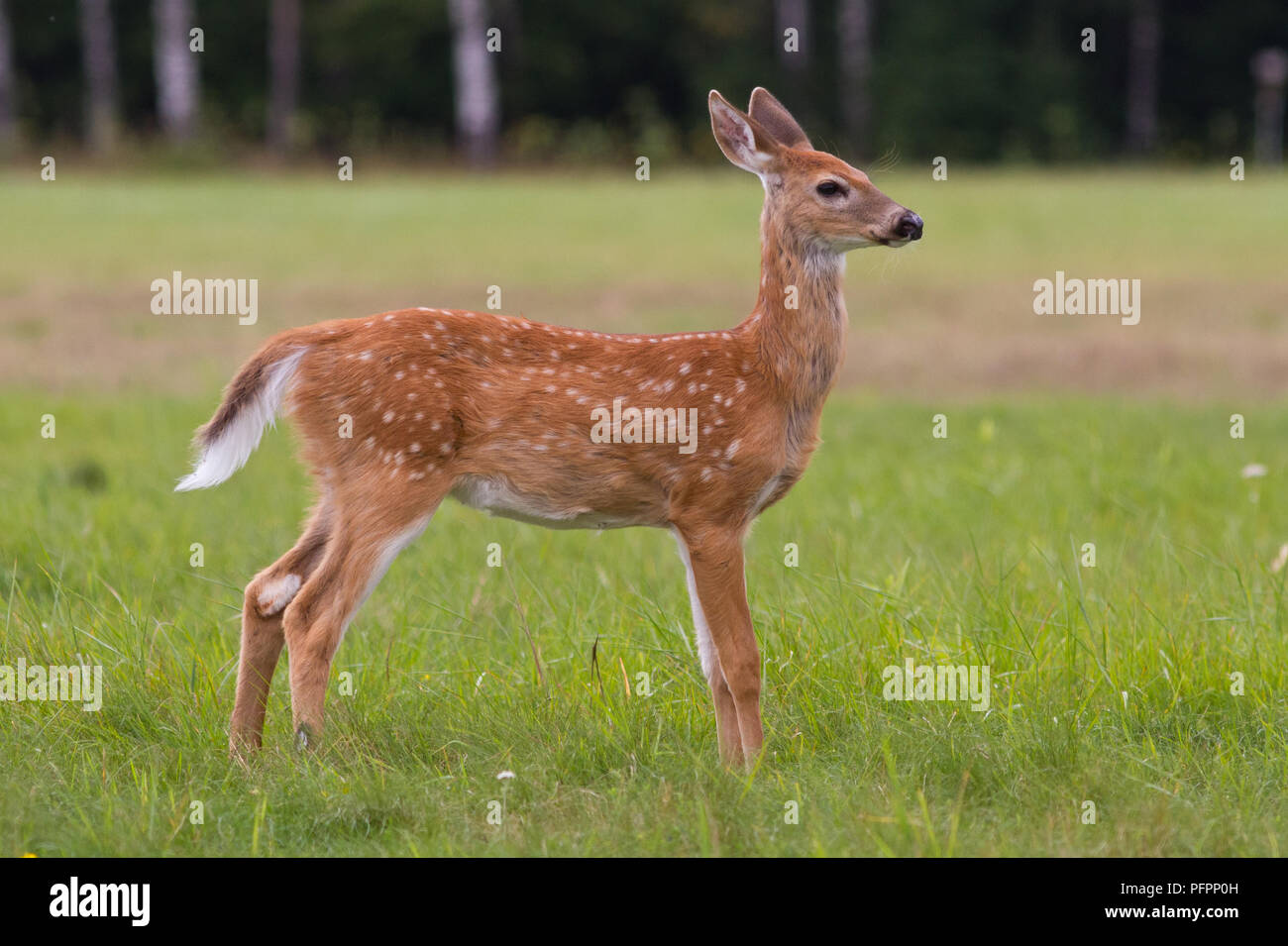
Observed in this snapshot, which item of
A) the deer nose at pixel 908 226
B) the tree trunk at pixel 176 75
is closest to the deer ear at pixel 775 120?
the deer nose at pixel 908 226

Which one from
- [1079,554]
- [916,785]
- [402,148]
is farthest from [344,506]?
[402,148]

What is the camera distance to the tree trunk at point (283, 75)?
3266 cm

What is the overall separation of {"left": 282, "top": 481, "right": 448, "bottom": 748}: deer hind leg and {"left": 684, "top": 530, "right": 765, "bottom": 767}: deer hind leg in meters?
0.76

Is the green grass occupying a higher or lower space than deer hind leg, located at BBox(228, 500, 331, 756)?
lower

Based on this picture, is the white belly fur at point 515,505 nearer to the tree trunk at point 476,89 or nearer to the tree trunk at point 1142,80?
the tree trunk at point 476,89

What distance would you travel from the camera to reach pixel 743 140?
4988mm

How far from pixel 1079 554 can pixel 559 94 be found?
33010 mm

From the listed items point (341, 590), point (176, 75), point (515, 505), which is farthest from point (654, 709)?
point (176, 75)

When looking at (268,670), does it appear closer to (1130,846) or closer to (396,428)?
(396,428)

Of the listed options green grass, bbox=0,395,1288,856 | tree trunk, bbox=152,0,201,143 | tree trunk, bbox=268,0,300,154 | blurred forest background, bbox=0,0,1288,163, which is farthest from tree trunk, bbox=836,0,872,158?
green grass, bbox=0,395,1288,856

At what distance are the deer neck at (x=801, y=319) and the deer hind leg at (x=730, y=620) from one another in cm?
49

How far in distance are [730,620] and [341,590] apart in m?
1.08

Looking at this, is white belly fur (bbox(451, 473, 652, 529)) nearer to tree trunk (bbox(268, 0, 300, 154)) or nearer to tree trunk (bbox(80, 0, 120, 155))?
tree trunk (bbox(80, 0, 120, 155))

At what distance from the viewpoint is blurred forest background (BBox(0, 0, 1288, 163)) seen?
35000mm
